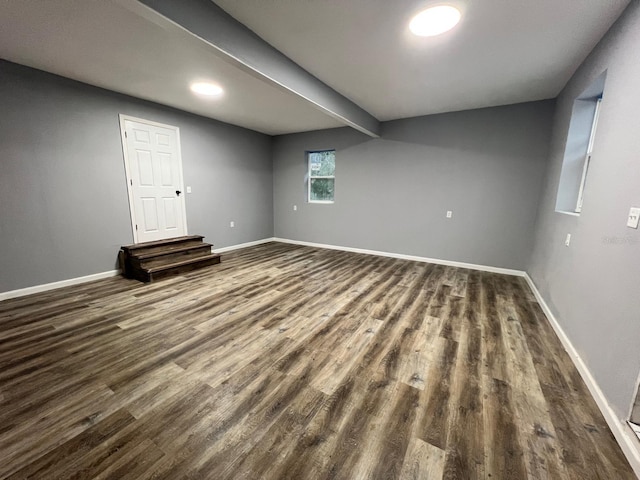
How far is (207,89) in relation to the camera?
3289 millimetres

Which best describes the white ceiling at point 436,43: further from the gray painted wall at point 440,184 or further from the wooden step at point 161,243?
the wooden step at point 161,243

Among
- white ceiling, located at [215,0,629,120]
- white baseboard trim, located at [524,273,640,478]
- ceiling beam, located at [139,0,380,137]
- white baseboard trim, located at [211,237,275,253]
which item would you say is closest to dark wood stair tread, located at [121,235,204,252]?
white baseboard trim, located at [211,237,275,253]

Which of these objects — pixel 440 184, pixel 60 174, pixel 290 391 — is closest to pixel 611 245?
pixel 290 391

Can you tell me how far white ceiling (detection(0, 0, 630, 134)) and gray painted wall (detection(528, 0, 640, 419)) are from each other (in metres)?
0.41

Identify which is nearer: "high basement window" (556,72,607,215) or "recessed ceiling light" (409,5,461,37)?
"recessed ceiling light" (409,5,461,37)

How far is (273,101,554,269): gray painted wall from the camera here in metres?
3.83

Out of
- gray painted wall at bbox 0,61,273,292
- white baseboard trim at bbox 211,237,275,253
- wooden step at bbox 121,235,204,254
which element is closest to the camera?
gray painted wall at bbox 0,61,273,292

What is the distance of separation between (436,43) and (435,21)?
338mm

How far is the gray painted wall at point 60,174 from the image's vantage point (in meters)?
2.85

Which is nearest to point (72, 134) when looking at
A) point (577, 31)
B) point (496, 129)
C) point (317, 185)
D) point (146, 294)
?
point (146, 294)

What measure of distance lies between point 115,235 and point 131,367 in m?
2.67

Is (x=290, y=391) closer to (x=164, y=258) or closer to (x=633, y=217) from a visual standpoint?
(x=633, y=217)

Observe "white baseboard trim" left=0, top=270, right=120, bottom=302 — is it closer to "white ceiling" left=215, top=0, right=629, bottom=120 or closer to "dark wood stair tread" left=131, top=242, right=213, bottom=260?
"dark wood stair tread" left=131, top=242, right=213, bottom=260

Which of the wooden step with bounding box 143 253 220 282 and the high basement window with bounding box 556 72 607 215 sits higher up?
the high basement window with bounding box 556 72 607 215
